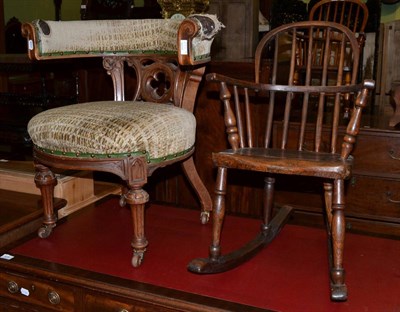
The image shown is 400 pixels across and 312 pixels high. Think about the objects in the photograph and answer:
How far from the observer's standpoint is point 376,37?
414cm

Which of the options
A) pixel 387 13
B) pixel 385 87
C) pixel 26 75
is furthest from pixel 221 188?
pixel 387 13

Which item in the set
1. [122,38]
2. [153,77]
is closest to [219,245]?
[153,77]

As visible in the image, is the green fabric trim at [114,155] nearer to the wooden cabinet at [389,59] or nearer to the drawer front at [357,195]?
the drawer front at [357,195]

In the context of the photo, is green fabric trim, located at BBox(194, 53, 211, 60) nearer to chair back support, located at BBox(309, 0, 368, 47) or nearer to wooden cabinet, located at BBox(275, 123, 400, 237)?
wooden cabinet, located at BBox(275, 123, 400, 237)

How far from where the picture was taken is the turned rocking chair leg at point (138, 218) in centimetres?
154

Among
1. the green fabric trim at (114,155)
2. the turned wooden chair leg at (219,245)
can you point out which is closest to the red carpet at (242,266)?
the turned wooden chair leg at (219,245)

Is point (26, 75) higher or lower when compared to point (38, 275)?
higher

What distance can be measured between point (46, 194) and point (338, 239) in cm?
98

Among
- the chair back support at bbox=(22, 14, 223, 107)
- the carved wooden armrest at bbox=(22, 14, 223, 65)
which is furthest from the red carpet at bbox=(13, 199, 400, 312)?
the carved wooden armrest at bbox=(22, 14, 223, 65)

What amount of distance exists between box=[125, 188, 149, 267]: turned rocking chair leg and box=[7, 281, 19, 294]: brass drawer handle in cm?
39

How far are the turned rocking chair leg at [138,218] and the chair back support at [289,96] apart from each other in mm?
303

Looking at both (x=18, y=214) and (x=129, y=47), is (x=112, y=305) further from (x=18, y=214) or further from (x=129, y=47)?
(x=129, y=47)

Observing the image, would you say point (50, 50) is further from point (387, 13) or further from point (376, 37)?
point (387, 13)

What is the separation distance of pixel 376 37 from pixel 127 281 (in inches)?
130
